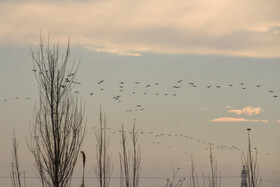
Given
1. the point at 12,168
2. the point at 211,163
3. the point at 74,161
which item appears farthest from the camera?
the point at 211,163

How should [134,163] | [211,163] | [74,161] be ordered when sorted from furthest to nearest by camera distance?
[211,163]
[134,163]
[74,161]

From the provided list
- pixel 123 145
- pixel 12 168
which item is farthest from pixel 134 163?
pixel 12 168

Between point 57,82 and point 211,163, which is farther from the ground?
point 57,82

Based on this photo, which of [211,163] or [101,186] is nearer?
[101,186]

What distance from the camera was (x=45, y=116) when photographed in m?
14.9

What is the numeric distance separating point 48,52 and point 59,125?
8.30ft

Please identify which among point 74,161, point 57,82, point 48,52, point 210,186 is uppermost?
point 48,52

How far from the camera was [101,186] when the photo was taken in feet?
86.2

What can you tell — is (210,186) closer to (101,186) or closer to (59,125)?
(101,186)

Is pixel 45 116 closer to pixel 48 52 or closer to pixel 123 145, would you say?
pixel 48 52

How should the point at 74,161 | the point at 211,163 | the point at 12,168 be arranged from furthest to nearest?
the point at 211,163 → the point at 12,168 → the point at 74,161

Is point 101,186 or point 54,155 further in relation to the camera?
point 101,186

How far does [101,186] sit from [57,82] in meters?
12.9

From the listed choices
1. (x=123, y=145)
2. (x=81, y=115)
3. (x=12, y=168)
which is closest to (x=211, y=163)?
(x=123, y=145)
